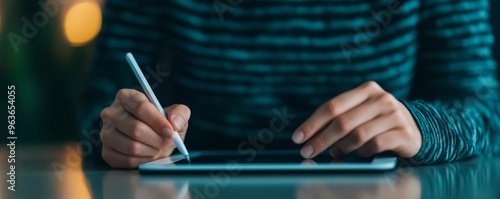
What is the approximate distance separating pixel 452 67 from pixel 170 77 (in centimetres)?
46

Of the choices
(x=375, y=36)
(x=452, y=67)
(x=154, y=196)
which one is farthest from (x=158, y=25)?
(x=154, y=196)

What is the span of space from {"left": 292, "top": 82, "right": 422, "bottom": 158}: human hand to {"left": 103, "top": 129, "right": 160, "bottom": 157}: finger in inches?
7.3

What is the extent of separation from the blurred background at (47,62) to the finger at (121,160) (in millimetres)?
1364

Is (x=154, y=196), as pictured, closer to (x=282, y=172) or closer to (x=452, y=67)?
(x=282, y=172)

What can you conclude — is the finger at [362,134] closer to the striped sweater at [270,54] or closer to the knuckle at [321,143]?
the knuckle at [321,143]

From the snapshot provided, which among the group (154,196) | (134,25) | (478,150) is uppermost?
(134,25)

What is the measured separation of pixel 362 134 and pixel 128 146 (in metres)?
0.26

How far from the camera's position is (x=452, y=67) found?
118 cm

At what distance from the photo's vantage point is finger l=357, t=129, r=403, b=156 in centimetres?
85

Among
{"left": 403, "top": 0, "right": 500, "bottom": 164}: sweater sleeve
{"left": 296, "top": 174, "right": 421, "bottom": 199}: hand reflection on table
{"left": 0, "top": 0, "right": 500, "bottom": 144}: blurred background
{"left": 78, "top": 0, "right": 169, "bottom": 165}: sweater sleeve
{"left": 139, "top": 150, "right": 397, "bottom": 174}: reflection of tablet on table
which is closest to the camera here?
{"left": 296, "top": 174, "right": 421, "bottom": 199}: hand reflection on table
